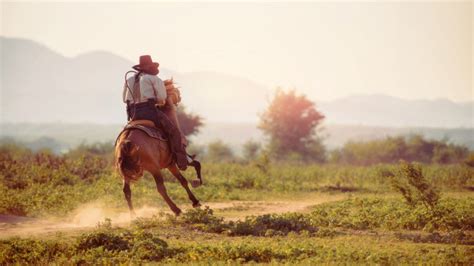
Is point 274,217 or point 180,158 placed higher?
point 180,158

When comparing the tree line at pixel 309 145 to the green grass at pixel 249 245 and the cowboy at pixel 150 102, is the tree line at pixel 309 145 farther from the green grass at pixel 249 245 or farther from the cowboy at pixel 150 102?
the green grass at pixel 249 245

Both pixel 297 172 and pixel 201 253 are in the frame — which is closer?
pixel 201 253

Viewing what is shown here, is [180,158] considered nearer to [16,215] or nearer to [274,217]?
[274,217]

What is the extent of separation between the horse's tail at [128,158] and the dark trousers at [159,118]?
0.98 metres

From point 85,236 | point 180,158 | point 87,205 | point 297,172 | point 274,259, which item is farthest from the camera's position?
point 297,172

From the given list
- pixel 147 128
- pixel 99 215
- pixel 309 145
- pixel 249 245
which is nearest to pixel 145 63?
pixel 147 128

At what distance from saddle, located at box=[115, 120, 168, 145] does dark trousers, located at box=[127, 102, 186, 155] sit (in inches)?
4.9

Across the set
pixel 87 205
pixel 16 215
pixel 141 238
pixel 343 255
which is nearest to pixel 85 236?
pixel 141 238

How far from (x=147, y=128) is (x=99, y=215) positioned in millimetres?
3248

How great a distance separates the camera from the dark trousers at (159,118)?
15.9 meters

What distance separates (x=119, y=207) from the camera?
1955cm

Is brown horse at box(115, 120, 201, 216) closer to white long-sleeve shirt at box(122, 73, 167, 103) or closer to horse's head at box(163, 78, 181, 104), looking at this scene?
white long-sleeve shirt at box(122, 73, 167, 103)

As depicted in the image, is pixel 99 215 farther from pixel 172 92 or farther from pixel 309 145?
pixel 309 145

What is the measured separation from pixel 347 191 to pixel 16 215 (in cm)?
1195
